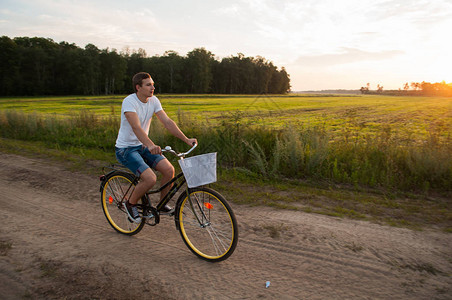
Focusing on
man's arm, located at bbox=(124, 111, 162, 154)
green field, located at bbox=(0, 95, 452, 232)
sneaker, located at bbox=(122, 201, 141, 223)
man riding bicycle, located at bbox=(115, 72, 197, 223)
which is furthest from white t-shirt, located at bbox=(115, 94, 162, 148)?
green field, located at bbox=(0, 95, 452, 232)

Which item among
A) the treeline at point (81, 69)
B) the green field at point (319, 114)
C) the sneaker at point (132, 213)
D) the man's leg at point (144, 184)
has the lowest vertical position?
the sneaker at point (132, 213)

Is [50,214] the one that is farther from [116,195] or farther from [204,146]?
[204,146]

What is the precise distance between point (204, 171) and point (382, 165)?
5.84m

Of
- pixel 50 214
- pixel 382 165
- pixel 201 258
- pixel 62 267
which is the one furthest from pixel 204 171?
pixel 382 165

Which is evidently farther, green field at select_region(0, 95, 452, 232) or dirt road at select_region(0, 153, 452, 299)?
green field at select_region(0, 95, 452, 232)

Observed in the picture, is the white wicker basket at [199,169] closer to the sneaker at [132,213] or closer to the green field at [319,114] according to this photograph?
the sneaker at [132,213]

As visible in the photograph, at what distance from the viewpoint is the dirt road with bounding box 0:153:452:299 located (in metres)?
3.27

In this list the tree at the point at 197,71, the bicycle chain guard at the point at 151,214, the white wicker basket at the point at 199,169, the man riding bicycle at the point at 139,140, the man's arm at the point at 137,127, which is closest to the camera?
the white wicker basket at the point at 199,169

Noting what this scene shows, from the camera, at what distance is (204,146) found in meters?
9.82

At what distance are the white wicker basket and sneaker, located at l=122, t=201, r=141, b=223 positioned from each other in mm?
1316

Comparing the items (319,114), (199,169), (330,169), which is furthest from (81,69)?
(199,169)

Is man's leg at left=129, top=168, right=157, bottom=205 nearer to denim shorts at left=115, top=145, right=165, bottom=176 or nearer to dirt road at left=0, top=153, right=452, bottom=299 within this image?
denim shorts at left=115, top=145, right=165, bottom=176

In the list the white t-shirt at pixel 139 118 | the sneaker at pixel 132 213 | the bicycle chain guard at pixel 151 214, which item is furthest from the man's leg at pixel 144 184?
the white t-shirt at pixel 139 118

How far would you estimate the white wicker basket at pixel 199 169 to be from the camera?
3.46 m
